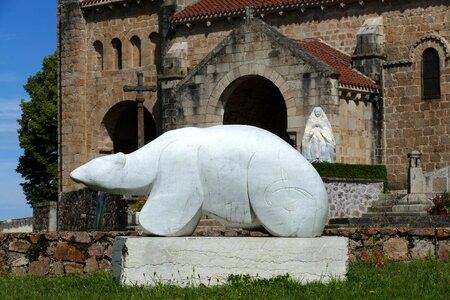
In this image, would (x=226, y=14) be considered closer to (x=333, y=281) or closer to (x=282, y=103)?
(x=282, y=103)

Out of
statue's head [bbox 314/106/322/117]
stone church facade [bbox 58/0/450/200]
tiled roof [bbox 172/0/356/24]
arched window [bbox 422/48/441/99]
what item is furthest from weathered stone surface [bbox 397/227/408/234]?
tiled roof [bbox 172/0/356/24]

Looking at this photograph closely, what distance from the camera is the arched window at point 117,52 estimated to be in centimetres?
4334

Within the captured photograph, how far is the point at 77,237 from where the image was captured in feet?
59.7

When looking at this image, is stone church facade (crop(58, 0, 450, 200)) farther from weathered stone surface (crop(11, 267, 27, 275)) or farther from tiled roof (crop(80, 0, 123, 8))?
weathered stone surface (crop(11, 267, 27, 275))

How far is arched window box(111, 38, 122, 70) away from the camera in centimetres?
4334

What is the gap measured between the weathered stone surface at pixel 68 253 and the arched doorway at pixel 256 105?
58.0 ft

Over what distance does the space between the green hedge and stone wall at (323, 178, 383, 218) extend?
18 centimetres

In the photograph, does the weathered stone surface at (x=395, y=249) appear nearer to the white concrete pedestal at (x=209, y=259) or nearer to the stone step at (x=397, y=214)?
the white concrete pedestal at (x=209, y=259)

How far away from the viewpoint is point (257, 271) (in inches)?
546

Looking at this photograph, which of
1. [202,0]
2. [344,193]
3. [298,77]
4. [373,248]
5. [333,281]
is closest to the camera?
[333,281]

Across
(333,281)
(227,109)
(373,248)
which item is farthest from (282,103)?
(333,281)

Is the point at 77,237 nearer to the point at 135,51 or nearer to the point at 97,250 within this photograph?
the point at 97,250

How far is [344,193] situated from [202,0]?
44.4ft

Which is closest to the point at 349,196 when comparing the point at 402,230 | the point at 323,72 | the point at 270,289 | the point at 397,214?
the point at 397,214
